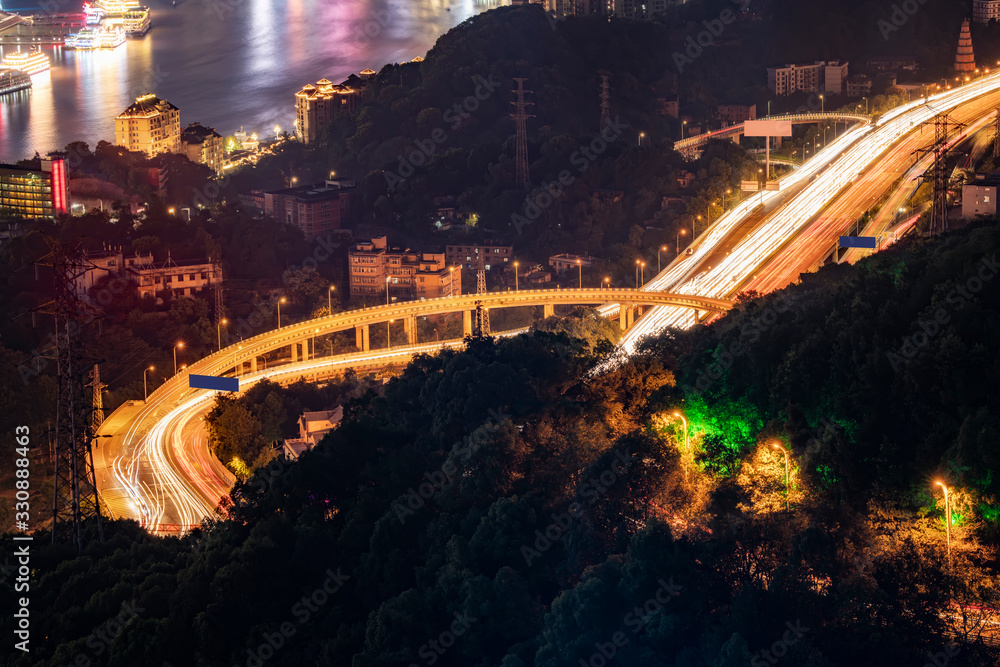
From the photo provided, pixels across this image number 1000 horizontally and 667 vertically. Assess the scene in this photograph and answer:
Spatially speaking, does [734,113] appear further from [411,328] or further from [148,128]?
[411,328]

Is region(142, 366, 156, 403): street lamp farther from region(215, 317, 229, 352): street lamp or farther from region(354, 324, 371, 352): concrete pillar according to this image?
region(354, 324, 371, 352): concrete pillar

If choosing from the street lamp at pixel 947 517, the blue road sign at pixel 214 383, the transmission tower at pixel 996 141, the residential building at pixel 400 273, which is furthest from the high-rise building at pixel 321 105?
the street lamp at pixel 947 517

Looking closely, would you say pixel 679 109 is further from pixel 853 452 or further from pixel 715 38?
pixel 853 452

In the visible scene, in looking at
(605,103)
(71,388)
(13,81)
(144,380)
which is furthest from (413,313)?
(13,81)

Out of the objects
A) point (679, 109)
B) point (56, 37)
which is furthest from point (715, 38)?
point (56, 37)

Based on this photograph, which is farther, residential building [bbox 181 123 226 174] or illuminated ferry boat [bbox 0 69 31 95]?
illuminated ferry boat [bbox 0 69 31 95]

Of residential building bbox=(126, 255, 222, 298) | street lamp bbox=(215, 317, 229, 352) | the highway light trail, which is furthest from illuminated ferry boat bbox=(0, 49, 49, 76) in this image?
the highway light trail

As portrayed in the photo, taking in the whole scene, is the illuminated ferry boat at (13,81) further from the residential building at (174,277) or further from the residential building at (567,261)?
the residential building at (567,261)
